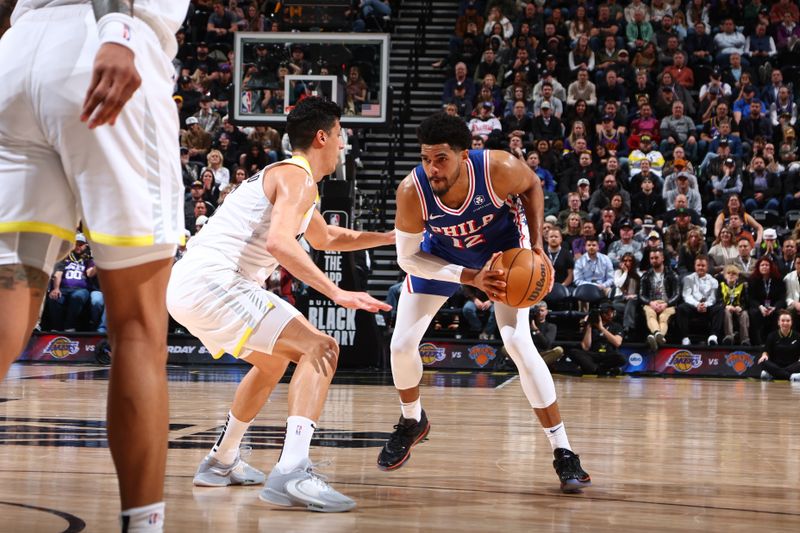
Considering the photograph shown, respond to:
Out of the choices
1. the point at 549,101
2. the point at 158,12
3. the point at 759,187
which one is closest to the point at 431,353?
the point at 549,101

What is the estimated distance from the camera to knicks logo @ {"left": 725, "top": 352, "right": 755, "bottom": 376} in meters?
11.9

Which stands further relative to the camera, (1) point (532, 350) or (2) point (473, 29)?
(2) point (473, 29)

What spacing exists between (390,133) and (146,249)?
14.4 metres

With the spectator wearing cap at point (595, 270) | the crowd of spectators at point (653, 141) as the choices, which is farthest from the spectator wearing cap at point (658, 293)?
the spectator wearing cap at point (595, 270)

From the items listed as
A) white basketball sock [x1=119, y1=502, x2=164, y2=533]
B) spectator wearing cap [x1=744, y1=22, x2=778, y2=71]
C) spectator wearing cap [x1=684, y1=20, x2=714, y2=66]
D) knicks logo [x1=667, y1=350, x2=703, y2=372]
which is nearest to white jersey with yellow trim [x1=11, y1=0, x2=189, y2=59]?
white basketball sock [x1=119, y1=502, x2=164, y2=533]

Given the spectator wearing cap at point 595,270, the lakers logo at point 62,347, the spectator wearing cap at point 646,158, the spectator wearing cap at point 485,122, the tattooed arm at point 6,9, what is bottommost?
the lakers logo at point 62,347

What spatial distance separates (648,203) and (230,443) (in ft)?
36.3

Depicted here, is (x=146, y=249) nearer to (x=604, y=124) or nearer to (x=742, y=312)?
(x=742, y=312)

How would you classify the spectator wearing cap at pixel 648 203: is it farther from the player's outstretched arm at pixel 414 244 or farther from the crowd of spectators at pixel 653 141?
the player's outstretched arm at pixel 414 244

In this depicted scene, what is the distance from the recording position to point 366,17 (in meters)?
17.8

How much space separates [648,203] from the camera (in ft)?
46.3

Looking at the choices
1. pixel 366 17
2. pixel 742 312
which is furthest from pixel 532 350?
pixel 366 17

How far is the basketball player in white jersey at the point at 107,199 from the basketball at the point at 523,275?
2.25 m

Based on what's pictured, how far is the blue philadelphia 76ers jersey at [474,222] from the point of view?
4.63 meters
